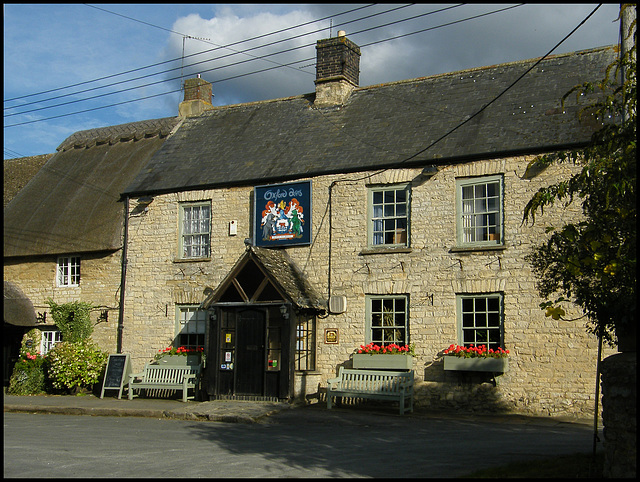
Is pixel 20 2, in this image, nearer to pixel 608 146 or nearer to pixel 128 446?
pixel 608 146

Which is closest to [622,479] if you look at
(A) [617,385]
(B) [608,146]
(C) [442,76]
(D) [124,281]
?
Answer: (A) [617,385]

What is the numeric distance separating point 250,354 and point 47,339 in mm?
7688

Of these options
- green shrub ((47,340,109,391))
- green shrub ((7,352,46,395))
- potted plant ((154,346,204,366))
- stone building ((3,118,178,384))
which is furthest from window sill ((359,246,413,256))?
green shrub ((7,352,46,395))

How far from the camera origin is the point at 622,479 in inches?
294

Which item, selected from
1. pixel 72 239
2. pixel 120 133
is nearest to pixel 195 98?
pixel 120 133

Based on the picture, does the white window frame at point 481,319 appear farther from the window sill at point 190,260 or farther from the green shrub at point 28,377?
the green shrub at point 28,377

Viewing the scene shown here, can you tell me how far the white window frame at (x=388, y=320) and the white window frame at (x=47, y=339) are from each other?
9850 mm

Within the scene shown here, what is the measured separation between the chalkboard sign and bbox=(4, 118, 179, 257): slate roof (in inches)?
122

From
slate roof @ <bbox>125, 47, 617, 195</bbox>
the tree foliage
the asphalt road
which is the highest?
Answer: slate roof @ <bbox>125, 47, 617, 195</bbox>

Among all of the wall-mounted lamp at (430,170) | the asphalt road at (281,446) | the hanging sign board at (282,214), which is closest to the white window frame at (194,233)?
the hanging sign board at (282,214)

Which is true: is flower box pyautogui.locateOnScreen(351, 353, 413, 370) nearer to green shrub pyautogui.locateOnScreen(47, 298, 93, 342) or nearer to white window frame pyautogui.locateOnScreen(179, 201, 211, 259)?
white window frame pyautogui.locateOnScreen(179, 201, 211, 259)

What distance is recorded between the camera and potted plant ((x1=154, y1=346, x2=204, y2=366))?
18781mm

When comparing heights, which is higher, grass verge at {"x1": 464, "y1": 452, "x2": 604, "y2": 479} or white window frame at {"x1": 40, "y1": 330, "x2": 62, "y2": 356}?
white window frame at {"x1": 40, "y1": 330, "x2": 62, "y2": 356}

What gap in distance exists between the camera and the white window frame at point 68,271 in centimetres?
2166
